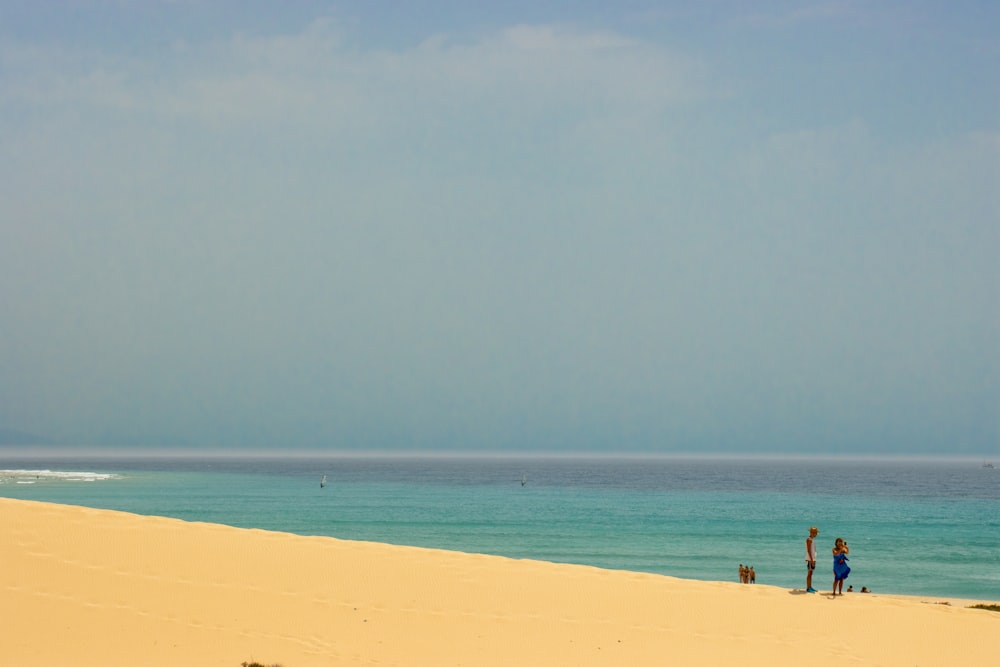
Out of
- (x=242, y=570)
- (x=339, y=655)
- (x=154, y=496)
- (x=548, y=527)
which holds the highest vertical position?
(x=154, y=496)

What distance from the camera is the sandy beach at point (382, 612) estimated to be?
1540cm

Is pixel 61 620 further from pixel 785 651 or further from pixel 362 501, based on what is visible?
pixel 362 501

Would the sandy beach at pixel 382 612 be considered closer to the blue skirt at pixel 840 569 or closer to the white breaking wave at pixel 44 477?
the blue skirt at pixel 840 569

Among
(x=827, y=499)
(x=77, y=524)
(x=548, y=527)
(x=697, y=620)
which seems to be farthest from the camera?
(x=827, y=499)

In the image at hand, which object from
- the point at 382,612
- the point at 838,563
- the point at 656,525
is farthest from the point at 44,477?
the point at 382,612

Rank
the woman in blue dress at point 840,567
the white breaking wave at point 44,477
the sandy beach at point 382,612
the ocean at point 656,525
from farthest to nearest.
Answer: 1. the white breaking wave at point 44,477
2. the ocean at point 656,525
3. the woman in blue dress at point 840,567
4. the sandy beach at point 382,612

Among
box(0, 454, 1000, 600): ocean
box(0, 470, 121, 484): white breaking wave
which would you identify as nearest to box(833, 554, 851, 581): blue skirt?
box(0, 454, 1000, 600): ocean

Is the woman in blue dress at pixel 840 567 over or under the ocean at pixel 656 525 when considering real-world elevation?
under

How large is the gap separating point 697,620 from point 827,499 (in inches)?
4286

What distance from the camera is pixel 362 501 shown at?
100m

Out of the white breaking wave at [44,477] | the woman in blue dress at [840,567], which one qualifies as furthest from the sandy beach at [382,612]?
the white breaking wave at [44,477]

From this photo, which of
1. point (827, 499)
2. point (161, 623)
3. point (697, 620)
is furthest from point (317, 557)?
point (827, 499)

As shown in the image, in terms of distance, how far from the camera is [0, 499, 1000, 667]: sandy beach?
50.5ft

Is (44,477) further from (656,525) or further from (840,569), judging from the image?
(840,569)
